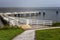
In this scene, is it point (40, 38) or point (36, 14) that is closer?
point (40, 38)

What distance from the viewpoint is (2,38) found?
12992 millimetres

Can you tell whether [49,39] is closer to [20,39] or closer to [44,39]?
[44,39]

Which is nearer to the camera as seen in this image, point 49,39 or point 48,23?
point 49,39

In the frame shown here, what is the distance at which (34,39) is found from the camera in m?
12.4

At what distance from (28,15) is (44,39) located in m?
57.2

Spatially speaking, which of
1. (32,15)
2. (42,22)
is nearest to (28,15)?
(32,15)

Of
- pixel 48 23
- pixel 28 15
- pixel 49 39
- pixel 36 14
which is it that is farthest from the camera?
pixel 36 14

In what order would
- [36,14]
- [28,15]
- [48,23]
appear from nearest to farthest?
1. [48,23]
2. [28,15]
3. [36,14]

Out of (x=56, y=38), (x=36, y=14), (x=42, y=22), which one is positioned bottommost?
(x=36, y=14)

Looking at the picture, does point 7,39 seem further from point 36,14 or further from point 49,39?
point 36,14

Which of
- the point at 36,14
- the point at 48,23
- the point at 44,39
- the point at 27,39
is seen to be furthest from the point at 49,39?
the point at 36,14

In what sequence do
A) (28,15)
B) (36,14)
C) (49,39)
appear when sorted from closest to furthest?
(49,39)
(28,15)
(36,14)

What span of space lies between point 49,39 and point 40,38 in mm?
703

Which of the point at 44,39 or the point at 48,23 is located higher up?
the point at 44,39
